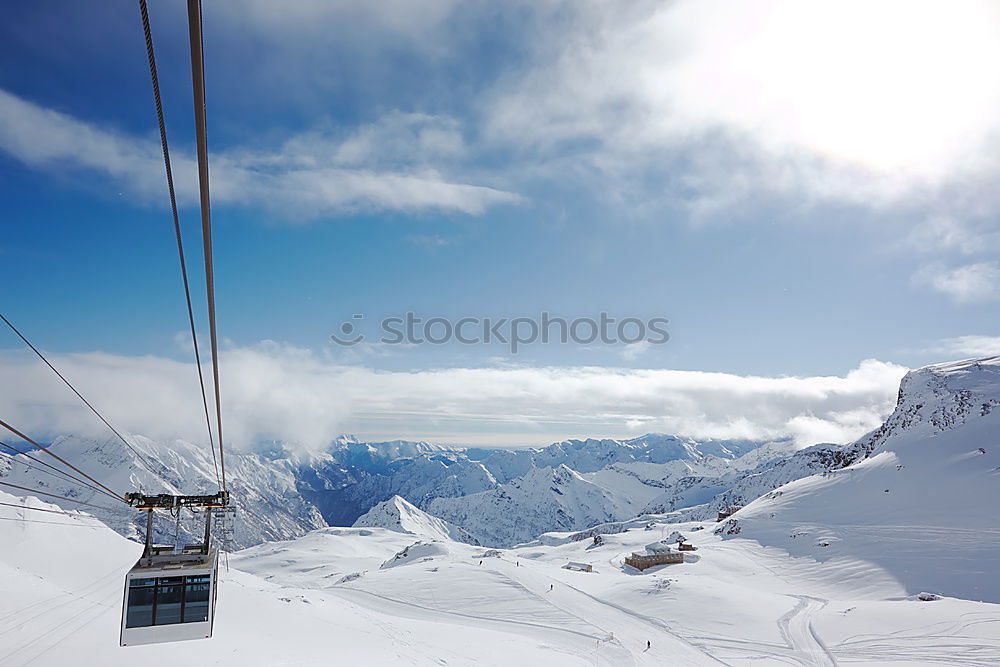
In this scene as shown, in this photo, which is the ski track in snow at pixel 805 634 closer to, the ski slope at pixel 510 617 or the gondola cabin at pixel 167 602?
the ski slope at pixel 510 617

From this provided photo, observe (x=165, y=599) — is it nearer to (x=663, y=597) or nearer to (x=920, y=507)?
(x=663, y=597)

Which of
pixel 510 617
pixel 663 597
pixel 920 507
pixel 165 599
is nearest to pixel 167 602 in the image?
pixel 165 599

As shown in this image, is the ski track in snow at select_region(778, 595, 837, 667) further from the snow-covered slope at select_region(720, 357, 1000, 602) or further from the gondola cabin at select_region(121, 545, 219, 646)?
the gondola cabin at select_region(121, 545, 219, 646)

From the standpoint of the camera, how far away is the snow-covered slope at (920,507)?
69.0 meters

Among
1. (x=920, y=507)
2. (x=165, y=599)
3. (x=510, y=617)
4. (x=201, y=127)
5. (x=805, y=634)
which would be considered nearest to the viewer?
(x=201, y=127)

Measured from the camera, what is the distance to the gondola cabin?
2378 cm

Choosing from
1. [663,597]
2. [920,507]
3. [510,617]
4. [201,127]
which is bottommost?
[510,617]

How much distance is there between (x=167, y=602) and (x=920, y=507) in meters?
114

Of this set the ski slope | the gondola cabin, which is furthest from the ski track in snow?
the gondola cabin

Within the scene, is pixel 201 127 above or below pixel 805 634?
above

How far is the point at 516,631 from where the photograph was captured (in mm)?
49000

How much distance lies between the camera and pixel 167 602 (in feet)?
79.4

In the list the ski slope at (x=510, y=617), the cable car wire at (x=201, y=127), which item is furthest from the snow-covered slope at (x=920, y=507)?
the cable car wire at (x=201, y=127)

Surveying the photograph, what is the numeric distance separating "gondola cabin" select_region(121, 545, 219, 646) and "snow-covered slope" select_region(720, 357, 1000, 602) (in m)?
76.9
